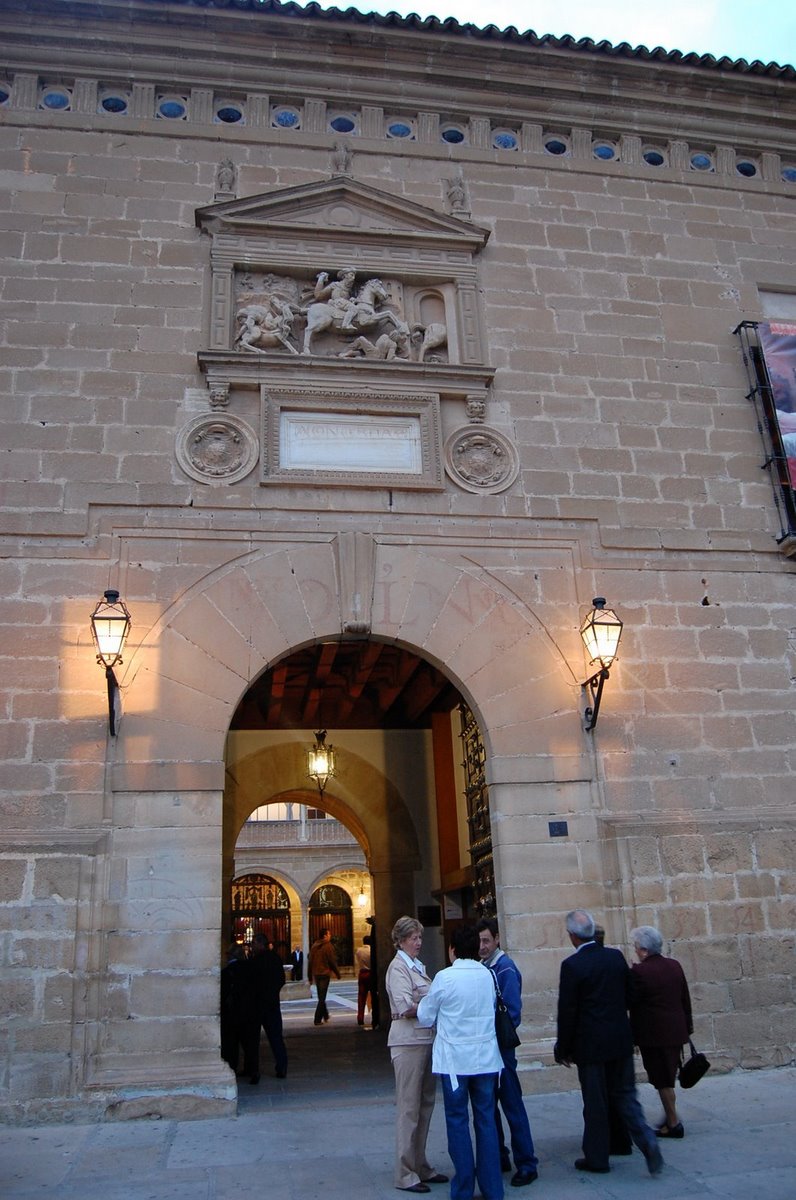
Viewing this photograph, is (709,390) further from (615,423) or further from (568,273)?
(568,273)

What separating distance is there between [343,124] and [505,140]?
152 centimetres

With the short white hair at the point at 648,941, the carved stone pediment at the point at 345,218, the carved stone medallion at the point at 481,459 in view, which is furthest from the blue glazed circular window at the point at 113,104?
the short white hair at the point at 648,941

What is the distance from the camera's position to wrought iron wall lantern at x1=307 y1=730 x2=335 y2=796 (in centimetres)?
1141

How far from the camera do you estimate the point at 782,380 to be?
870 centimetres

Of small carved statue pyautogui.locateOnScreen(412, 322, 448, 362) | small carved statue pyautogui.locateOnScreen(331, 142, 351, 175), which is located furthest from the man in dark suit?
small carved statue pyautogui.locateOnScreen(331, 142, 351, 175)

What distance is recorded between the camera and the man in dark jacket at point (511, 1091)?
4.65m

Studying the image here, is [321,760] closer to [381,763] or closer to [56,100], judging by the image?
[381,763]

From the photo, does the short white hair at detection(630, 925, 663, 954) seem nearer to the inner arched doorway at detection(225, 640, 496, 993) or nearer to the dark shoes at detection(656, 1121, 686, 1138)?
the dark shoes at detection(656, 1121, 686, 1138)

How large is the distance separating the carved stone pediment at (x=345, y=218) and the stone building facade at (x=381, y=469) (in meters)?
0.03

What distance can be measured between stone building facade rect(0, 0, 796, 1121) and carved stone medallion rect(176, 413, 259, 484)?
30mm

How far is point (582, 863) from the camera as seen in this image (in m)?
7.09

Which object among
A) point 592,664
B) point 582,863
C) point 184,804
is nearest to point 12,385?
point 184,804

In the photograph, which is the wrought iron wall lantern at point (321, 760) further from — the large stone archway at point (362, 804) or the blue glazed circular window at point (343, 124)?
the blue glazed circular window at point (343, 124)

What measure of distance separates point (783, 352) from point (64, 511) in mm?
6258
